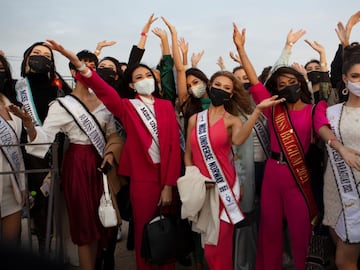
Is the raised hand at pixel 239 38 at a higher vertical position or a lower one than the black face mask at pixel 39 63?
higher

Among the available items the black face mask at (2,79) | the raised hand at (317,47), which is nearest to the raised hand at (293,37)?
the raised hand at (317,47)

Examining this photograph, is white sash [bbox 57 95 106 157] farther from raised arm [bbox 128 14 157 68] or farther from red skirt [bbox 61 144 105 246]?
raised arm [bbox 128 14 157 68]

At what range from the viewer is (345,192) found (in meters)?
2.76

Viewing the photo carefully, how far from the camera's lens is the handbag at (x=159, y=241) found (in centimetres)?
302

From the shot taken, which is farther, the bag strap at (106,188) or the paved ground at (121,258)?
the paved ground at (121,258)

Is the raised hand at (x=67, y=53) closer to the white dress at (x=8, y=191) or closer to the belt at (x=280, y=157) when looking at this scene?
the white dress at (x=8, y=191)

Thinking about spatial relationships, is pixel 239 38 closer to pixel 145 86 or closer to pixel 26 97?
pixel 145 86

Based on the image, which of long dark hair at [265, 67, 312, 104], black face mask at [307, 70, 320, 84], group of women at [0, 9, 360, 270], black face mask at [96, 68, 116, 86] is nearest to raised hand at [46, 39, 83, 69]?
group of women at [0, 9, 360, 270]

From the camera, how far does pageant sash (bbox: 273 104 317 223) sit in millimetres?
3057

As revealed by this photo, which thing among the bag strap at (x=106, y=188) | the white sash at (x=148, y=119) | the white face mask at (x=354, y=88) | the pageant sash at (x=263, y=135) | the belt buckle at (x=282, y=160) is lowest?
the bag strap at (x=106, y=188)

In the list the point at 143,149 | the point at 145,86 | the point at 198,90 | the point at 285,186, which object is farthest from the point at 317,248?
the point at 145,86

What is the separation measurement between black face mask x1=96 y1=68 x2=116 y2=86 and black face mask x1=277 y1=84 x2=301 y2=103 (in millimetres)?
1548

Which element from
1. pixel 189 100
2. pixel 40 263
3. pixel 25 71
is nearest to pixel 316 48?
pixel 189 100

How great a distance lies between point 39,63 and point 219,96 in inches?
59.8
